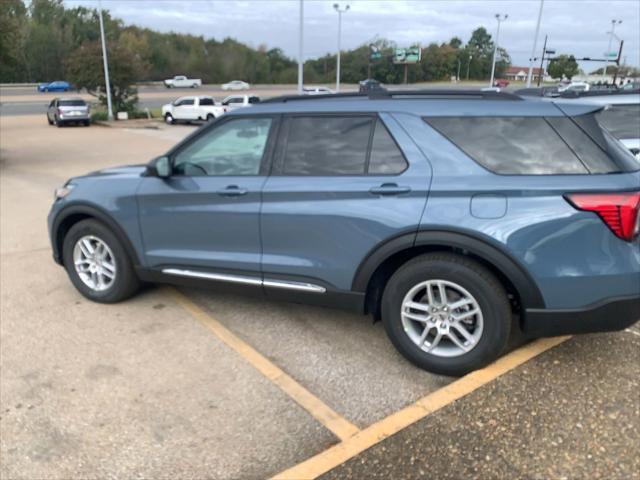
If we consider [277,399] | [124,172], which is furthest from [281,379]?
[124,172]

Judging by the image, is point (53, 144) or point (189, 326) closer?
point (189, 326)

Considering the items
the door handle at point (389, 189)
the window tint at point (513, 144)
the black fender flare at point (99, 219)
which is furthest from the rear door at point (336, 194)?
the black fender flare at point (99, 219)

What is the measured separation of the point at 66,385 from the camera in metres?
3.28

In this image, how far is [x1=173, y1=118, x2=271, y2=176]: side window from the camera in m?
3.70

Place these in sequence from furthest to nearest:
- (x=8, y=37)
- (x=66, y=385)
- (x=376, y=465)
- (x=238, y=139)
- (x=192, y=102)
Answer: (x=192, y=102) → (x=8, y=37) → (x=238, y=139) → (x=66, y=385) → (x=376, y=465)

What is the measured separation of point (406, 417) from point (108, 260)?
2.84 m

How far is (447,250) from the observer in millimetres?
3176

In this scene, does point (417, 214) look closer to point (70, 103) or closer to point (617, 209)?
point (617, 209)

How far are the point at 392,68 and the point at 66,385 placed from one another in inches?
322

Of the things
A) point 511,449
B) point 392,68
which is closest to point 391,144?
point 511,449

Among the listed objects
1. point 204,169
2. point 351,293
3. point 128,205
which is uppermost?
point 204,169

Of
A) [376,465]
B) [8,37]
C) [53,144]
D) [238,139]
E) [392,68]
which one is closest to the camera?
[376,465]

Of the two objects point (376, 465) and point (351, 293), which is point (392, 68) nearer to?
point (351, 293)

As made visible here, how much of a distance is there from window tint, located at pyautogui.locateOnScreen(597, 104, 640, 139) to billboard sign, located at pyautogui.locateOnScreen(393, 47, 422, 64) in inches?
116
